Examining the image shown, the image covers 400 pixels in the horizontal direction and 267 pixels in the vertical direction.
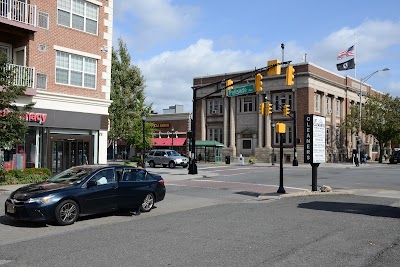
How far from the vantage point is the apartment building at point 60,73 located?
2108cm

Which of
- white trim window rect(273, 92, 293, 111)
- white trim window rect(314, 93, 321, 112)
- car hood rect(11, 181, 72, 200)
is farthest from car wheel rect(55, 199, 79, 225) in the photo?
white trim window rect(314, 93, 321, 112)

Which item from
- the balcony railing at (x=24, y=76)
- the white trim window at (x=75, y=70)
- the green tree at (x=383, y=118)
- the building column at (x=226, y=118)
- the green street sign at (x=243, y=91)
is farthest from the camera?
the building column at (x=226, y=118)

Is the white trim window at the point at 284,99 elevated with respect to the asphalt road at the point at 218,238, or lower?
elevated

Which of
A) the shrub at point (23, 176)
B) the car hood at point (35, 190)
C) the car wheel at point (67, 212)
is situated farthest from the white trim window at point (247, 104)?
the car wheel at point (67, 212)

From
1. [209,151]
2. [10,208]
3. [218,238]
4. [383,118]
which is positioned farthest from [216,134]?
[218,238]

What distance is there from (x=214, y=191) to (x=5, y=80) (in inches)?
396

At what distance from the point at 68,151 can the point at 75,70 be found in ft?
14.8

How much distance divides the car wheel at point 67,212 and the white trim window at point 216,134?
5173 cm

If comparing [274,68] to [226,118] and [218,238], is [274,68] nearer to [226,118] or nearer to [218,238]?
[218,238]

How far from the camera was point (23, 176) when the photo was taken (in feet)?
64.4

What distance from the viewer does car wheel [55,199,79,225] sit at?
9789mm

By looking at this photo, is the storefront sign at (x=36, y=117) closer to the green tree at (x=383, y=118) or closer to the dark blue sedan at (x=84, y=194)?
the dark blue sedan at (x=84, y=194)

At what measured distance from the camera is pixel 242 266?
646cm

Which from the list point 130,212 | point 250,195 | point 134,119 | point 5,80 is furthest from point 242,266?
point 134,119
